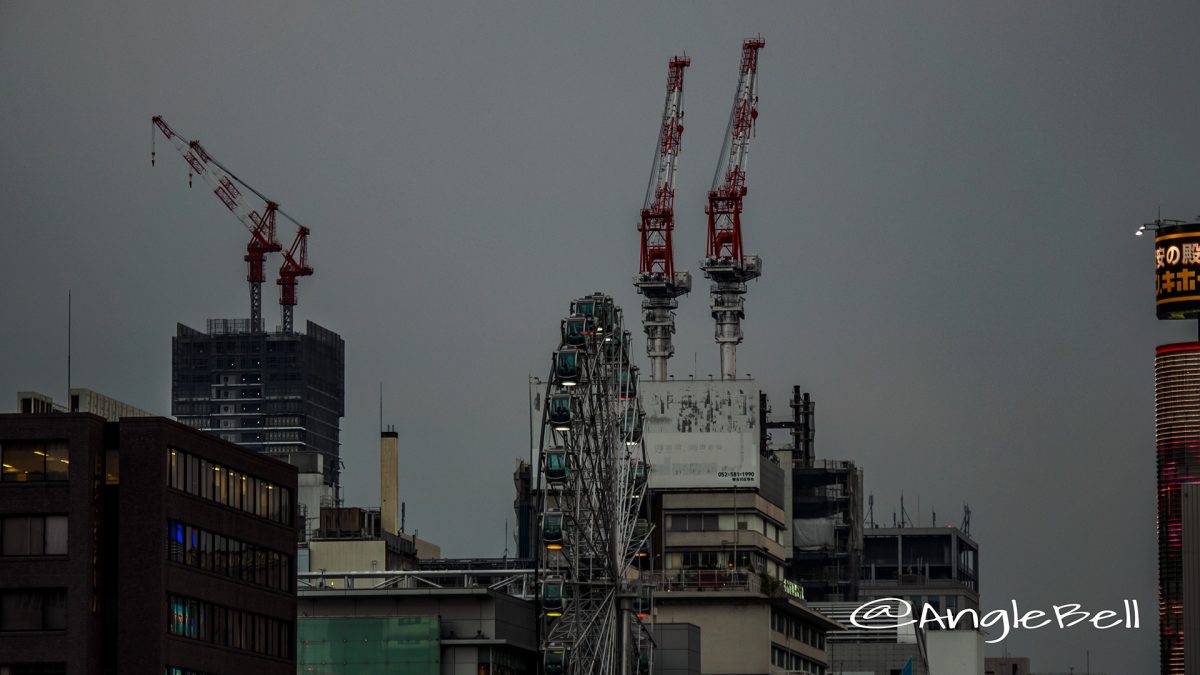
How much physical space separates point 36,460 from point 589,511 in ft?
108

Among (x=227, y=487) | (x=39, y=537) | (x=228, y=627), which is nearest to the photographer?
(x=39, y=537)

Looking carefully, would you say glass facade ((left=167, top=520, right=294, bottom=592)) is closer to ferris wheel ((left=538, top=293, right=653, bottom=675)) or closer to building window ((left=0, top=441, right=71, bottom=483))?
building window ((left=0, top=441, right=71, bottom=483))

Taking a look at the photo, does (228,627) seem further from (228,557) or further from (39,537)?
(39,537)

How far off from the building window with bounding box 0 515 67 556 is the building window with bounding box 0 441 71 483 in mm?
1999

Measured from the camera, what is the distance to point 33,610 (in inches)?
5285

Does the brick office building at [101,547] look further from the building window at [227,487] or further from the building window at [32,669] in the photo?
the building window at [227,487]

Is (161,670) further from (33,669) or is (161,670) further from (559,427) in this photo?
(559,427)

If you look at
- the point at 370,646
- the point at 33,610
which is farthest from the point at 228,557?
the point at 370,646

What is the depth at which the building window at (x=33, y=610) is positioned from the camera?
440ft

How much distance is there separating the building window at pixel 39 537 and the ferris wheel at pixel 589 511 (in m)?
26.8

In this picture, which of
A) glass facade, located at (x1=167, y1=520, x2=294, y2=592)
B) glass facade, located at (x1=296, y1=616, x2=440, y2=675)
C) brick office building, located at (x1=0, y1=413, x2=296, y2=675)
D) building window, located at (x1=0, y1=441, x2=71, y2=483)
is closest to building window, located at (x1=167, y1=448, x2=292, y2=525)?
brick office building, located at (x1=0, y1=413, x2=296, y2=675)

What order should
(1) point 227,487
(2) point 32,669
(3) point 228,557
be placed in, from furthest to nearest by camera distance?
(1) point 227,487 → (3) point 228,557 → (2) point 32,669

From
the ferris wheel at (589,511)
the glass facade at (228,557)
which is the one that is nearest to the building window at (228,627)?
the glass facade at (228,557)

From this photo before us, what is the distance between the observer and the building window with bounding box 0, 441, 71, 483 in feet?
442
